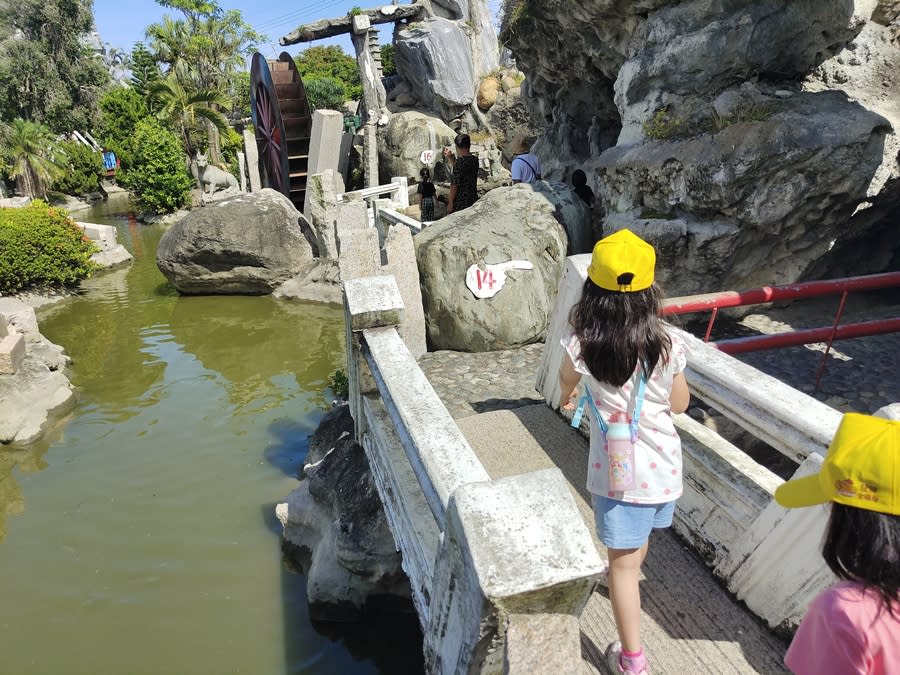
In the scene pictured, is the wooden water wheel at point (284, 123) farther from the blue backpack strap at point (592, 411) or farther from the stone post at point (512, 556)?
the stone post at point (512, 556)

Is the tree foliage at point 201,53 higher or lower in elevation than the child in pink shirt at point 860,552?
higher

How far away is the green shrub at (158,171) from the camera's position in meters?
18.5

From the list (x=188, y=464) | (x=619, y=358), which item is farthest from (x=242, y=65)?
(x=619, y=358)

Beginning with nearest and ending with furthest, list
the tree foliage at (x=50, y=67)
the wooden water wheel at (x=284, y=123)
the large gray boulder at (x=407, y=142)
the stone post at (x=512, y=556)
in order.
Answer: the stone post at (x=512, y=556)
the wooden water wheel at (x=284, y=123)
the large gray boulder at (x=407, y=142)
the tree foliage at (x=50, y=67)

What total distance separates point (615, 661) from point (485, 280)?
13.1 feet

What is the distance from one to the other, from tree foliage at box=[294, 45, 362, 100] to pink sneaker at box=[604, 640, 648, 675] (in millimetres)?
35028

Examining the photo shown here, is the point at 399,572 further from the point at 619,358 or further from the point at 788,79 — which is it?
the point at 788,79

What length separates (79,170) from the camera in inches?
906

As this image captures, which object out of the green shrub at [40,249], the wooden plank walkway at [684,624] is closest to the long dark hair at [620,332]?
the wooden plank walkway at [684,624]

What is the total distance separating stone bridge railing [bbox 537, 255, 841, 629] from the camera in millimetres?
2010

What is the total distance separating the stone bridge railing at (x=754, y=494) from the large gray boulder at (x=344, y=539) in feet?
6.83

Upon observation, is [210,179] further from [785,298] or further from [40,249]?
[785,298]

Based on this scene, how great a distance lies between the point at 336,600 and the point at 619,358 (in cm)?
323

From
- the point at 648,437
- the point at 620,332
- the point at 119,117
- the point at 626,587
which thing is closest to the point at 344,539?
the point at 626,587
